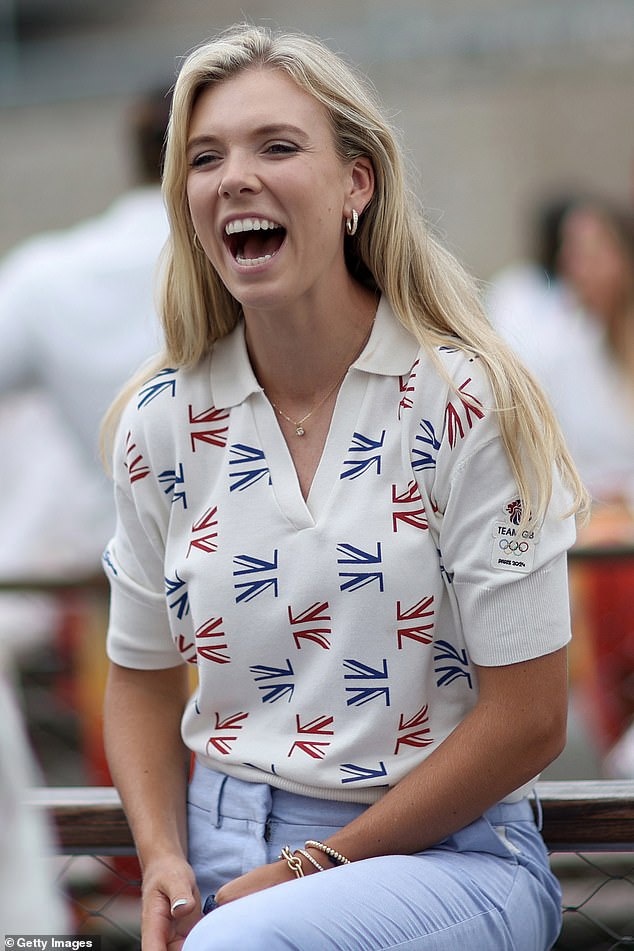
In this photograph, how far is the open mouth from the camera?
1984mm

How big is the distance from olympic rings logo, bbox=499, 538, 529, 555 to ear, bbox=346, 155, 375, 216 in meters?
0.56

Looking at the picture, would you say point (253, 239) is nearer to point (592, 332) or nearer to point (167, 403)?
point (167, 403)

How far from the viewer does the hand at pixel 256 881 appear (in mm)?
1891

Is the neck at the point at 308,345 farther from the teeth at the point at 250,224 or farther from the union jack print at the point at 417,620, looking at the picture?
the union jack print at the point at 417,620

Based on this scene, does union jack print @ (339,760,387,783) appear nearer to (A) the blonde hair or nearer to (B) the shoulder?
(A) the blonde hair

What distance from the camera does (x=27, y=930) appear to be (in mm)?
1446

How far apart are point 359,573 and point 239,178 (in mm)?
584

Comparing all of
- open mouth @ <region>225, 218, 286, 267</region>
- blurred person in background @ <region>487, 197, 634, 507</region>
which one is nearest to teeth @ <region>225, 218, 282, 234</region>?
open mouth @ <region>225, 218, 286, 267</region>

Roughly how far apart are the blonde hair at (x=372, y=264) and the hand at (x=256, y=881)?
0.60 meters

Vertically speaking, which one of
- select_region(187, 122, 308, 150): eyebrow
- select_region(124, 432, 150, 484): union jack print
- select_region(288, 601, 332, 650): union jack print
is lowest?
select_region(288, 601, 332, 650): union jack print

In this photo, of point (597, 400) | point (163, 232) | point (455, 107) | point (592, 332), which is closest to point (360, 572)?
point (163, 232)

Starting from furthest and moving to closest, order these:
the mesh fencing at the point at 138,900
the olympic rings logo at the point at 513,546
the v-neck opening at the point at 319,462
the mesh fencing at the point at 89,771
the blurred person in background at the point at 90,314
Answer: the blurred person in background at the point at 90,314
the mesh fencing at the point at 138,900
the mesh fencing at the point at 89,771
the v-neck opening at the point at 319,462
the olympic rings logo at the point at 513,546

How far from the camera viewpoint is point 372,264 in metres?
2.13

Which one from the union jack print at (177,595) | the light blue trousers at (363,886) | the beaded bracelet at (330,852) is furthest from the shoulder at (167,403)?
the beaded bracelet at (330,852)
